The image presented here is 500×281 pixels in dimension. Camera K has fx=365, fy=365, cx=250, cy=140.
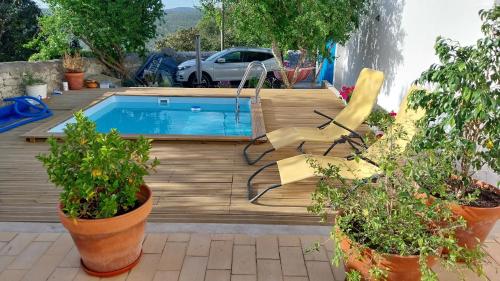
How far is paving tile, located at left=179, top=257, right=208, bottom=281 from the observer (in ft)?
7.45

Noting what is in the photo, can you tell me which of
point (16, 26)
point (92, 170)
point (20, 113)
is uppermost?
point (16, 26)

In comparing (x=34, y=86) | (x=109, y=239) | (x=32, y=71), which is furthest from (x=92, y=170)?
(x=32, y=71)

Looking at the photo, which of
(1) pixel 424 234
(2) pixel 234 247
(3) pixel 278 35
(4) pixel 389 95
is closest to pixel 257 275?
(2) pixel 234 247

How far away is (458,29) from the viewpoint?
460cm

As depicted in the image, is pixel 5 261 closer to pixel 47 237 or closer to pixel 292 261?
pixel 47 237

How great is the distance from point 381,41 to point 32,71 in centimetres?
745

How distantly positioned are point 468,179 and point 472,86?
Answer: 657mm

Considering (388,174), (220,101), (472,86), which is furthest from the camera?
(220,101)

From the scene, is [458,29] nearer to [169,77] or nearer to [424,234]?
[424,234]

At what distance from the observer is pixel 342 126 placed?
402 cm

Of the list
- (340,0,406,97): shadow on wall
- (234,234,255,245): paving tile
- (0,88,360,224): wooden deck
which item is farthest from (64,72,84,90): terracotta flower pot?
(234,234,255,245): paving tile

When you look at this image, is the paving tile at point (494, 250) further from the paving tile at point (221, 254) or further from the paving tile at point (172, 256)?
the paving tile at point (172, 256)

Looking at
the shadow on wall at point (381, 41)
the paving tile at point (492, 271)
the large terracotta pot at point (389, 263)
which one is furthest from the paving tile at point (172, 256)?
the shadow on wall at point (381, 41)

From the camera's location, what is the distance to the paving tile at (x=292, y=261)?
7.62ft
